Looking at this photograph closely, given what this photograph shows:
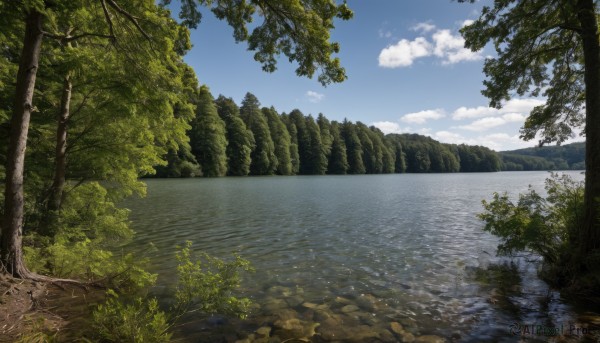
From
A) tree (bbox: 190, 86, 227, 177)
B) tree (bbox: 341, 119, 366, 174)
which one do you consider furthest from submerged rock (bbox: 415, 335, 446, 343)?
tree (bbox: 341, 119, 366, 174)

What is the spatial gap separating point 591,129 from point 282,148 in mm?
74533

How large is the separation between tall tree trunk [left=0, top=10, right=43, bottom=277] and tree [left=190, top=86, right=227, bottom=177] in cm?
6059

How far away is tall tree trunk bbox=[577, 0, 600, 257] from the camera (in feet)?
25.0

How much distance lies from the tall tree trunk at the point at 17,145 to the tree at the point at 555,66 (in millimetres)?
10770

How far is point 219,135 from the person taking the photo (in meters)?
67.0

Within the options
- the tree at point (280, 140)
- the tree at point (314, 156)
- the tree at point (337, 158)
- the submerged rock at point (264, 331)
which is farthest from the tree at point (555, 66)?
the tree at point (337, 158)

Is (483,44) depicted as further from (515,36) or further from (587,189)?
(587,189)

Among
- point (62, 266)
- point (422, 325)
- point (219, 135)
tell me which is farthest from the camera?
point (219, 135)

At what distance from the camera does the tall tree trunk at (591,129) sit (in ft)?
25.0

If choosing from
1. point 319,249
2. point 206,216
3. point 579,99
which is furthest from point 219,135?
point 579,99

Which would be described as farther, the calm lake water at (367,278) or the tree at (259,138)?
the tree at (259,138)

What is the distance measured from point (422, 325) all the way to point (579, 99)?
950 centimetres

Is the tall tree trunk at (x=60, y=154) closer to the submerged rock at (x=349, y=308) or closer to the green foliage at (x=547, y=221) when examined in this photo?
the submerged rock at (x=349, y=308)

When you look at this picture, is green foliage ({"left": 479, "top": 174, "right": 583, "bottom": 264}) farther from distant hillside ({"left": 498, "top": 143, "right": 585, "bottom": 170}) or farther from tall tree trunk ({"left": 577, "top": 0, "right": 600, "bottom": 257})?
distant hillside ({"left": 498, "top": 143, "right": 585, "bottom": 170})
